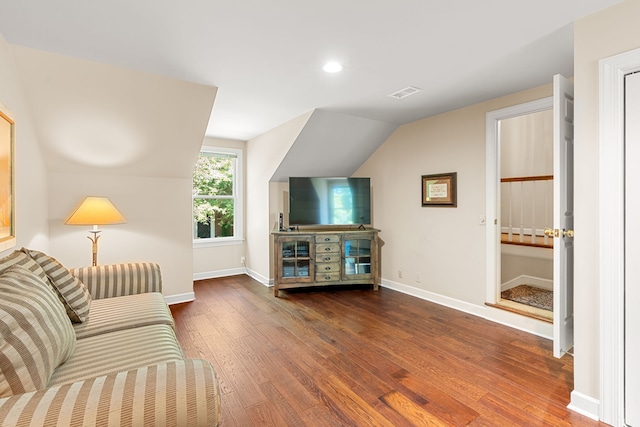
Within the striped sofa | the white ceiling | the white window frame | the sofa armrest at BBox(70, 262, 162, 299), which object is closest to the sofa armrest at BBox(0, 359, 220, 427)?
the striped sofa

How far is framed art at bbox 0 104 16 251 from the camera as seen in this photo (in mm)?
1812

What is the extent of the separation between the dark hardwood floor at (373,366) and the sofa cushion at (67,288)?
0.93 meters

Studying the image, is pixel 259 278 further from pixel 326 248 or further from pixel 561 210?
pixel 561 210

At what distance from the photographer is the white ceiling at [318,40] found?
1665 millimetres

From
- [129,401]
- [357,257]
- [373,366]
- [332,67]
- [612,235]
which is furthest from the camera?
[357,257]

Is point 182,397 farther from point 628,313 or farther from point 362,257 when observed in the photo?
point 362,257

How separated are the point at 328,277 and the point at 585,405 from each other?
2.82 metres

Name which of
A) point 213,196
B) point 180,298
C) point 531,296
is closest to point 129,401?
point 180,298

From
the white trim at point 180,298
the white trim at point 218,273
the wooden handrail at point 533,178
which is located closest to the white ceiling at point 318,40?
the wooden handrail at point 533,178

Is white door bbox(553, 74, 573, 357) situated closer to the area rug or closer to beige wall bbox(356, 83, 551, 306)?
beige wall bbox(356, 83, 551, 306)

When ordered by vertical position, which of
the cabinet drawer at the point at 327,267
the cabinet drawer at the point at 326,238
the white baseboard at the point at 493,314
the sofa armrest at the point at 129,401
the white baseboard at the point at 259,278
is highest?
the cabinet drawer at the point at 326,238

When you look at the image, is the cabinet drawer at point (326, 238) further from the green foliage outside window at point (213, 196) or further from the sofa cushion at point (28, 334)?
the sofa cushion at point (28, 334)

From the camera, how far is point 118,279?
→ 7.97 ft

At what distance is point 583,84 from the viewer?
176 cm
